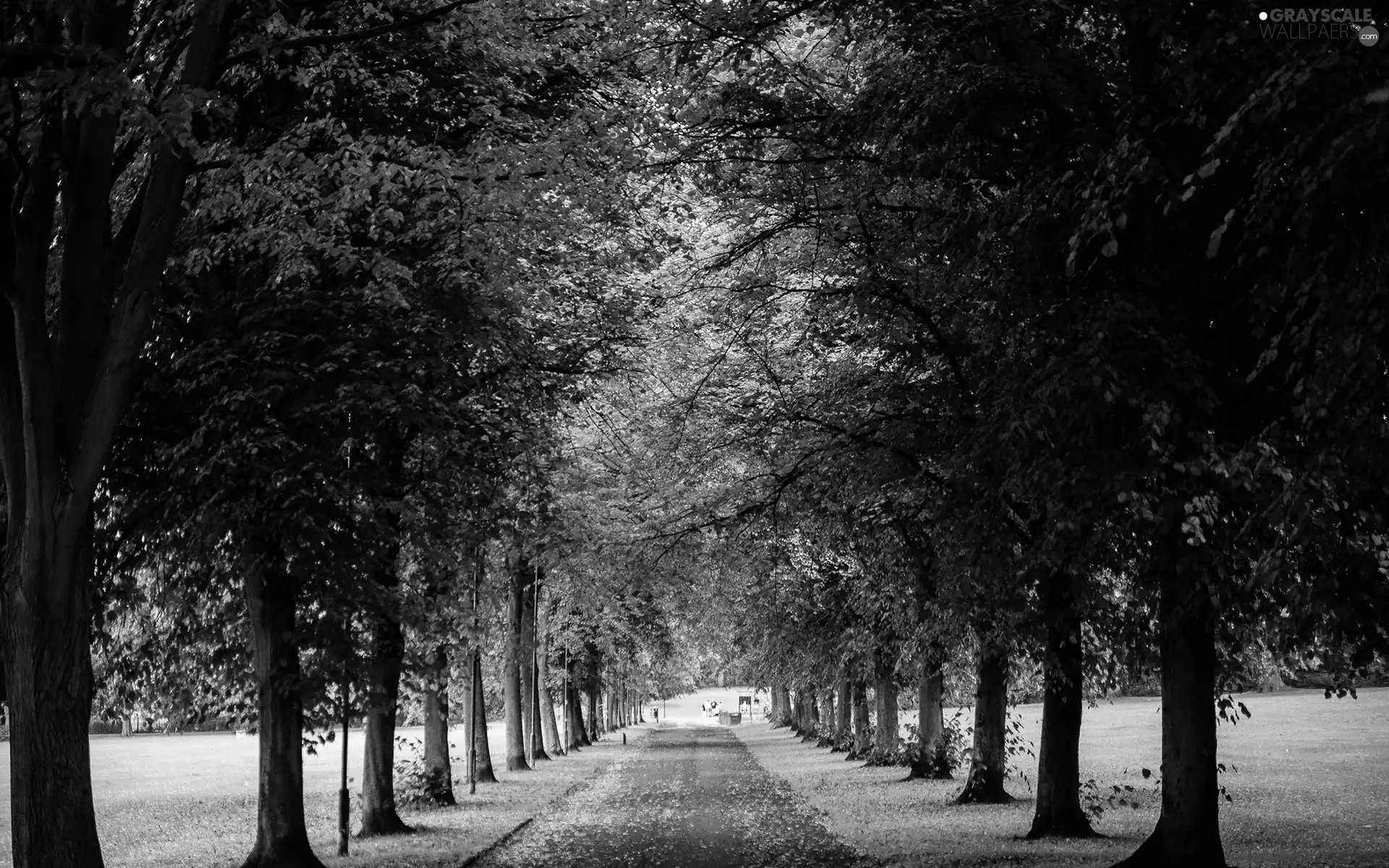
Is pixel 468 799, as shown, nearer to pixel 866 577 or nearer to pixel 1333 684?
pixel 866 577

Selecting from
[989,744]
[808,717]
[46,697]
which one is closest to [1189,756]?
[46,697]

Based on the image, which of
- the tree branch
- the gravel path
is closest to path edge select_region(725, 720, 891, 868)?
the gravel path

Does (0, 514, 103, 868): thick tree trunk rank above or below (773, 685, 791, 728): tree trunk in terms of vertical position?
above

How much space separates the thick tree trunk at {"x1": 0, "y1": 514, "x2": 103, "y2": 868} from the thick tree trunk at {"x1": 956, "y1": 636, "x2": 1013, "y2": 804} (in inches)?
657

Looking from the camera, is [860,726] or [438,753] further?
[860,726]

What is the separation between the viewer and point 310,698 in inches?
587

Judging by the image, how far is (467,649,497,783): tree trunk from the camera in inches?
1203

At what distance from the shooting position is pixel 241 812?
29797 millimetres

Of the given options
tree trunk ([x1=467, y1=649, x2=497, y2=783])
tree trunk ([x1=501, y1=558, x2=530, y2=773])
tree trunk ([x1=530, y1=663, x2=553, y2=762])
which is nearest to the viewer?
tree trunk ([x1=467, y1=649, x2=497, y2=783])

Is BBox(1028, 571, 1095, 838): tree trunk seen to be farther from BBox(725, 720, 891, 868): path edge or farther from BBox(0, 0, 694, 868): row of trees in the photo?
BBox(0, 0, 694, 868): row of trees

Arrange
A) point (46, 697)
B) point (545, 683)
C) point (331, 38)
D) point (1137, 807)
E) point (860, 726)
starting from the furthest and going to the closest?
point (545, 683) < point (860, 726) < point (1137, 807) < point (331, 38) < point (46, 697)

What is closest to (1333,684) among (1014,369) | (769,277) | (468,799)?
(1014,369)

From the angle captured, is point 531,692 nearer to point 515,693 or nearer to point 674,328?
point 515,693

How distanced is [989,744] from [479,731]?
45.7ft
